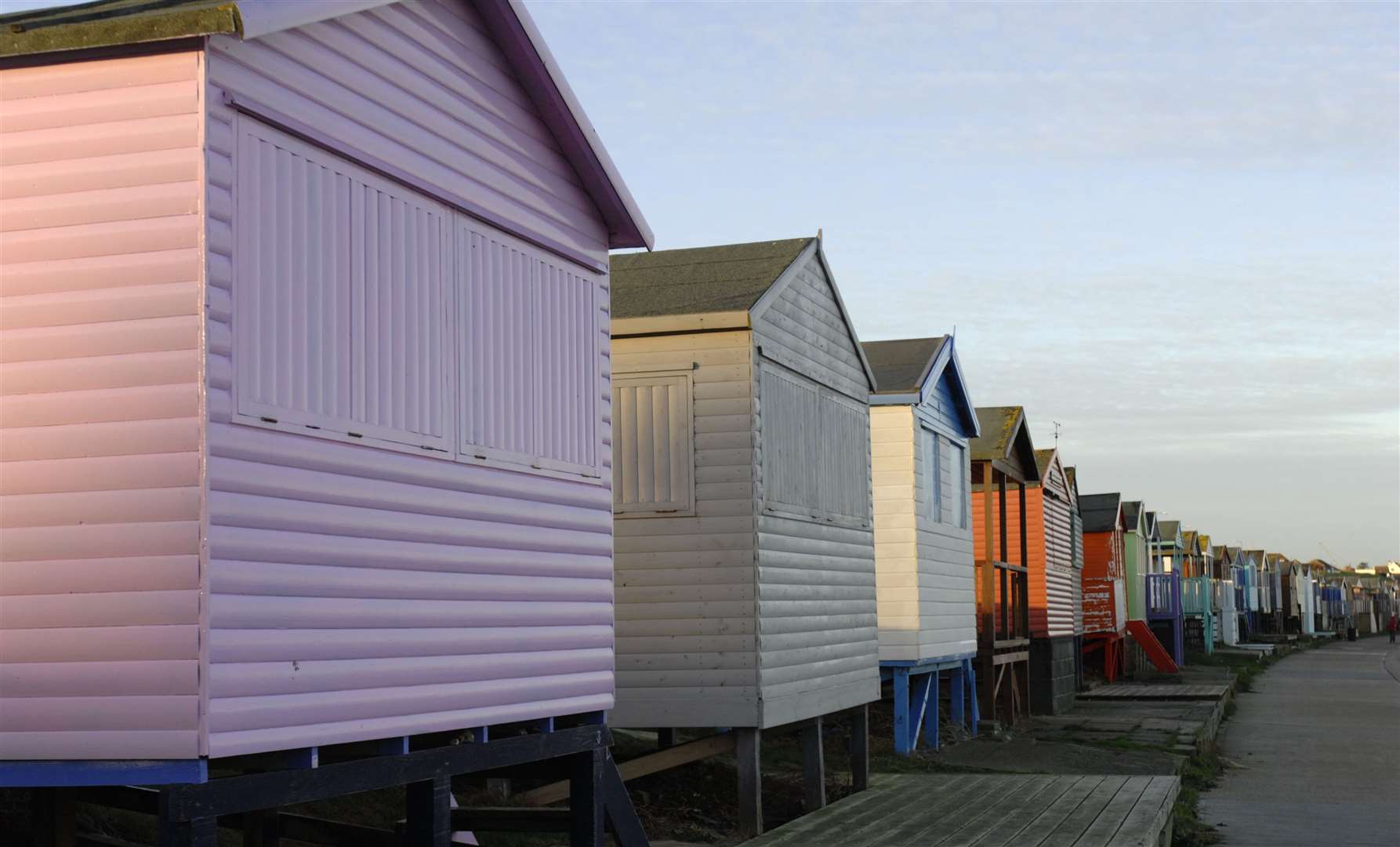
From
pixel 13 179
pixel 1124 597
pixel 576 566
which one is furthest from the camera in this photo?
pixel 1124 597

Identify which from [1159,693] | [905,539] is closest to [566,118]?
[905,539]

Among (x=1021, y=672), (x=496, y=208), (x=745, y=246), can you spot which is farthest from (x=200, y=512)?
(x=1021, y=672)

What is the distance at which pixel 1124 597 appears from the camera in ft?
155

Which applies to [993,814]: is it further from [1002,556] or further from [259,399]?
[1002,556]

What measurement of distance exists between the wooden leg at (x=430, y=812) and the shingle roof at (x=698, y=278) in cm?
612

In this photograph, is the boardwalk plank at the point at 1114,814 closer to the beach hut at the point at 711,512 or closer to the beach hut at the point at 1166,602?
the beach hut at the point at 711,512

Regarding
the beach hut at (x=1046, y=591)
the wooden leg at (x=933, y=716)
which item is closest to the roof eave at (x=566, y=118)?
the wooden leg at (x=933, y=716)

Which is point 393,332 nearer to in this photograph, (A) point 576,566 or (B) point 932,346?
(A) point 576,566

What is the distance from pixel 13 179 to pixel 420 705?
3.09m

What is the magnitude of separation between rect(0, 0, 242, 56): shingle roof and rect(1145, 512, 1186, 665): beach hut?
48103 mm

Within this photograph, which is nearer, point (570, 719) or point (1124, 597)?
point (570, 719)

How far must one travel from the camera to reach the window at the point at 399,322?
22.1 ft

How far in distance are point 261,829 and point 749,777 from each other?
16.5 ft

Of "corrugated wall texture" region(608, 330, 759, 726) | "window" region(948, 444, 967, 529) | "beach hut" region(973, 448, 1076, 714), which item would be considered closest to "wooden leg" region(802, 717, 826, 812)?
"corrugated wall texture" region(608, 330, 759, 726)
